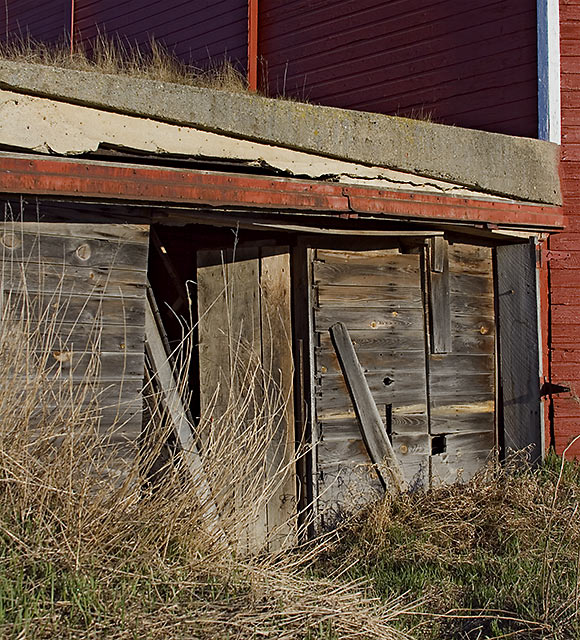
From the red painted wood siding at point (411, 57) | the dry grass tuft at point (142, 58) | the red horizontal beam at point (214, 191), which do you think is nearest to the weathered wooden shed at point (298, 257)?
the red horizontal beam at point (214, 191)

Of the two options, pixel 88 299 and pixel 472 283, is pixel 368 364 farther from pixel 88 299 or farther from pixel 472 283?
pixel 88 299

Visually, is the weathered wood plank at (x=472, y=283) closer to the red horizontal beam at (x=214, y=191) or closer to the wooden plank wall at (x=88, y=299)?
the red horizontal beam at (x=214, y=191)

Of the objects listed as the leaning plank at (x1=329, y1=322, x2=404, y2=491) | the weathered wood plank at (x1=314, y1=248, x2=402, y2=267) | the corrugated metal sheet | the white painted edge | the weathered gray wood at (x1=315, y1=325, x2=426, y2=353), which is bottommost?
the leaning plank at (x1=329, y1=322, x2=404, y2=491)

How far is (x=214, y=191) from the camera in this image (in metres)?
4.99

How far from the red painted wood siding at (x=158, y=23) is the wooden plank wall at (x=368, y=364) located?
414 cm

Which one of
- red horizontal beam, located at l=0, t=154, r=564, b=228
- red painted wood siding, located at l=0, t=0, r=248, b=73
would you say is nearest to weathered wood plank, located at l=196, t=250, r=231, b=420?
red horizontal beam, located at l=0, t=154, r=564, b=228

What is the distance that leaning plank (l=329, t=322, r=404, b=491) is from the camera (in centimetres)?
613

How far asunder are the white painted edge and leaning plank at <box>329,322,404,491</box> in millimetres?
2575

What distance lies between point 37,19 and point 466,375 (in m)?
8.60

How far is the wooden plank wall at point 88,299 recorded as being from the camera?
15.4 ft

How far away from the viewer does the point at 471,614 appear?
4402 millimetres

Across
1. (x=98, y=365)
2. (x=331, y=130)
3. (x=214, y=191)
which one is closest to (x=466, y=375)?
(x=331, y=130)

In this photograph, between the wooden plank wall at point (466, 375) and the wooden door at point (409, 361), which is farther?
the wooden plank wall at point (466, 375)

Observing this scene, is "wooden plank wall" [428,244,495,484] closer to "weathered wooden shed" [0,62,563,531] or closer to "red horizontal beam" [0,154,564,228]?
"weathered wooden shed" [0,62,563,531]
